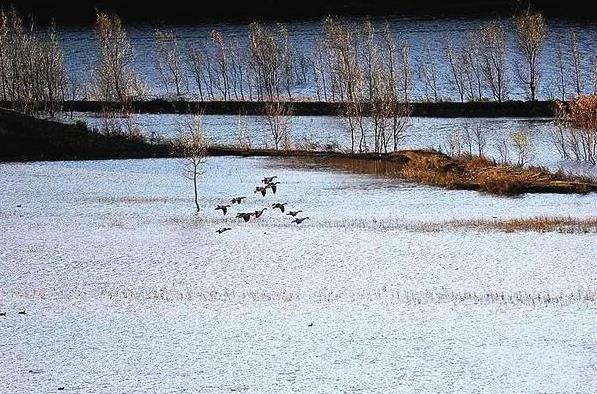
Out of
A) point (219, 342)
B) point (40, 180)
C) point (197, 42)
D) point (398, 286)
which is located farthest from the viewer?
point (197, 42)

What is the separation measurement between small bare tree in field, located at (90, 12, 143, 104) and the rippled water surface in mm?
41543

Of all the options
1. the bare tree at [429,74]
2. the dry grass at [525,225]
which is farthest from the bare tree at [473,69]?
the dry grass at [525,225]

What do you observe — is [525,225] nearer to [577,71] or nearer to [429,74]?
[577,71]

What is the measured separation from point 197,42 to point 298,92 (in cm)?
2958

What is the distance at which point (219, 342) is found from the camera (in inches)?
934

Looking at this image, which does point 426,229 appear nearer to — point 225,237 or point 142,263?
point 225,237

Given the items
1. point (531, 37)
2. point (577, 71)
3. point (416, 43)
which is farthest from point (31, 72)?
point (416, 43)

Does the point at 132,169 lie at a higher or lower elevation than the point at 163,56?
lower

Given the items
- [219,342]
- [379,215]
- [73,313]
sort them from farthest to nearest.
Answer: [379,215], [73,313], [219,342]

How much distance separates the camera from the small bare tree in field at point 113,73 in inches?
3477

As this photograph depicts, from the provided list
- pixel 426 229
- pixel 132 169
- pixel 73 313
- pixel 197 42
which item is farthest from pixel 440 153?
pixel 197 42

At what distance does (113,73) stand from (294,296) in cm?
6416

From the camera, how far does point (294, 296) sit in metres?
28.3

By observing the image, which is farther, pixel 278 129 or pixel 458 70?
pixel 458 70
